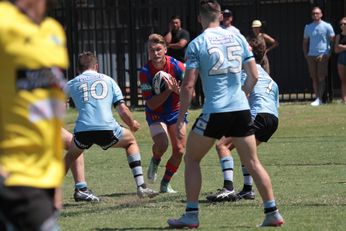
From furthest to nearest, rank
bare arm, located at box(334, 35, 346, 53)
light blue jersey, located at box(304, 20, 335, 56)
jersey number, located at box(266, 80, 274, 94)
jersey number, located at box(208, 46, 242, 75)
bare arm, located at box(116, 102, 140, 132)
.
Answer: light blue jersey, located at box(304, 20, 335, 56) < bare arm, located at box(334, 35, 346, 53) < bare arm, located at box(116, 102, 140, 132) < jersey number, located at box(266, 80, 274, 94) < jersey number, located at box(208, 46, 242, 75)

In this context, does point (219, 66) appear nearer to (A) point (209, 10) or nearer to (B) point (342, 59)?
(A) point (209, 10)

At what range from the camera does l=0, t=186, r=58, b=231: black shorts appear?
473 centimetres

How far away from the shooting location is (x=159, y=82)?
456 inches

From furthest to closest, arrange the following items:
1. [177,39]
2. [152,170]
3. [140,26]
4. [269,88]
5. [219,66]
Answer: [140,26] < [177,39] < [152,170] < [269,88] < [219,66]

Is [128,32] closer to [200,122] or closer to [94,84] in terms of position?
[94,84]

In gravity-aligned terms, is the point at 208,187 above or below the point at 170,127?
below

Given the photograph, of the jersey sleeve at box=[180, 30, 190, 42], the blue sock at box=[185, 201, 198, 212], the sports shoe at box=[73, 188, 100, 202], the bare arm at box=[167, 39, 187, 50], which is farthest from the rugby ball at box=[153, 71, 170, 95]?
the jersey sleeve at box=[180, 30, 190, 42]

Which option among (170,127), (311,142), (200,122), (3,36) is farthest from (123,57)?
(3,36)

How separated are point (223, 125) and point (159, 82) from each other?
2989mm

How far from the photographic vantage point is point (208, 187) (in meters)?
12.1

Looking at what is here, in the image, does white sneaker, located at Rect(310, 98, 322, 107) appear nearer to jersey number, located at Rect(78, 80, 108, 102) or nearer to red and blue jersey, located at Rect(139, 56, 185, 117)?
red and blue jersey, located at Rect(139, 56, 185, 117)

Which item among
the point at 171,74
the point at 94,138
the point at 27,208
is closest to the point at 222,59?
the point at 94,138

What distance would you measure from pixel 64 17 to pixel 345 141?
9.51 meters

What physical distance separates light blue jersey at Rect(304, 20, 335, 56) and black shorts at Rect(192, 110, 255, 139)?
13684 millimetres
